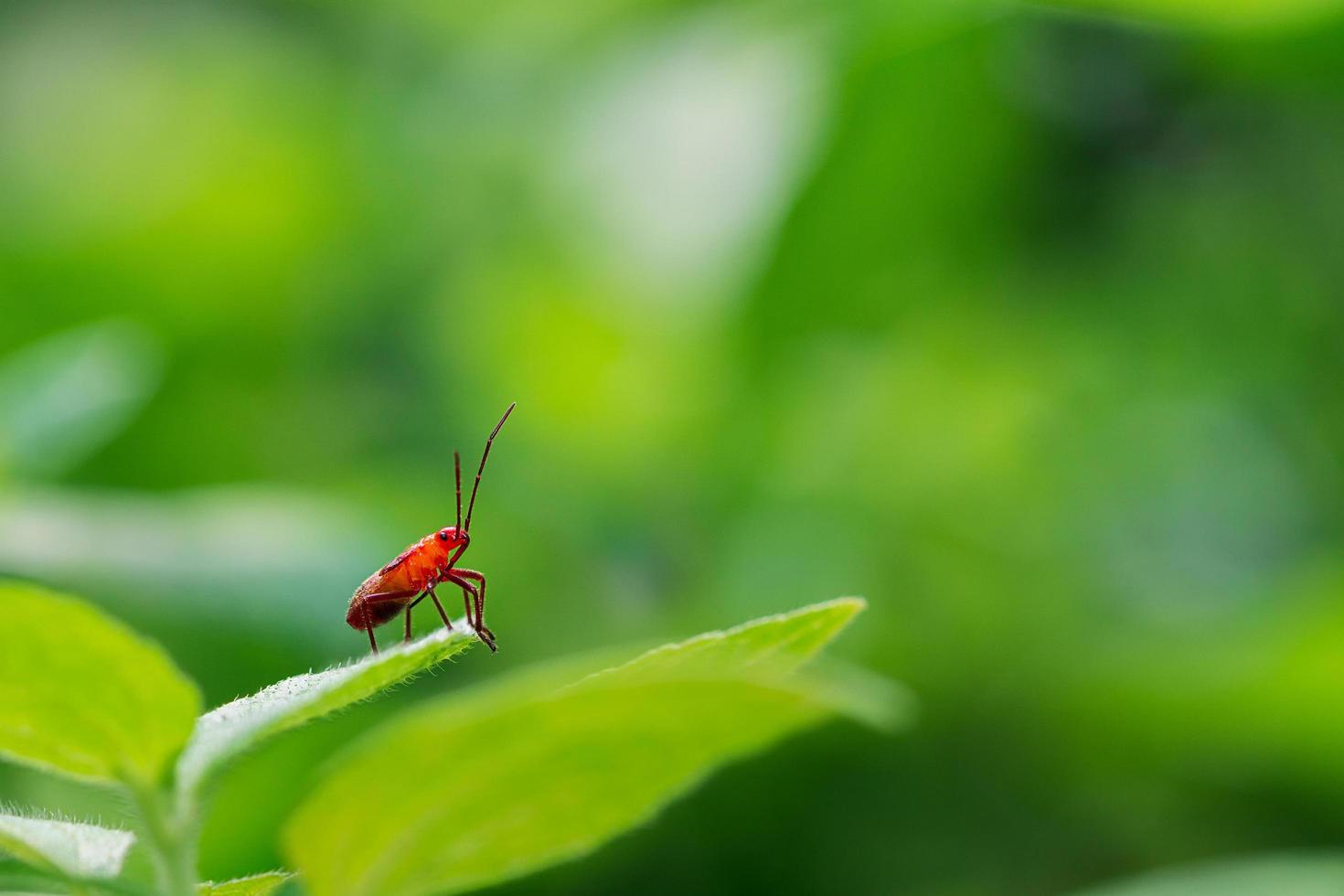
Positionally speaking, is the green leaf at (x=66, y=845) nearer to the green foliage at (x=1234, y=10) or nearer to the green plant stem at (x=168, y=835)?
the green plant stem at (x=168, y=835)

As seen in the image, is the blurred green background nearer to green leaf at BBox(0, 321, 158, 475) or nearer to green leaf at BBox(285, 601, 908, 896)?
green leaf at BBox(0, 321, 158, 475)

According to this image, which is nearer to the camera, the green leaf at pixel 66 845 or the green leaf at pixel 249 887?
the green leaf at pixel 66 845

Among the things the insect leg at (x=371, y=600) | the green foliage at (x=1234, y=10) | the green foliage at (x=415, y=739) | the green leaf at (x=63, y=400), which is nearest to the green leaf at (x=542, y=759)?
the green foliage at (x=415, y=739)

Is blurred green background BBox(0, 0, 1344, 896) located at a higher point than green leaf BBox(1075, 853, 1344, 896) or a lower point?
higher

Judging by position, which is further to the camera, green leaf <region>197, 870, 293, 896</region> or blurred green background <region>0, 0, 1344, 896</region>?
blurred green background <region>0, 0, 1344, 896</region>

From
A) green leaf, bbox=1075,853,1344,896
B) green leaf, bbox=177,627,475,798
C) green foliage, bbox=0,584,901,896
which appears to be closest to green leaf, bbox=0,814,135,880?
green foliage, bbox=0,584,901,896

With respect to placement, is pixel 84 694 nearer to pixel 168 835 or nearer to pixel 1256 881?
pixel 168 835

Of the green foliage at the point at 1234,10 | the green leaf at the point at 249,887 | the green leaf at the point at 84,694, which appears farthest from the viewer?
the green foliage at the point at 1234,10

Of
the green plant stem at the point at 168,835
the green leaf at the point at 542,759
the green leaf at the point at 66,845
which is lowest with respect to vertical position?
the green leaf at the point at 542,759
